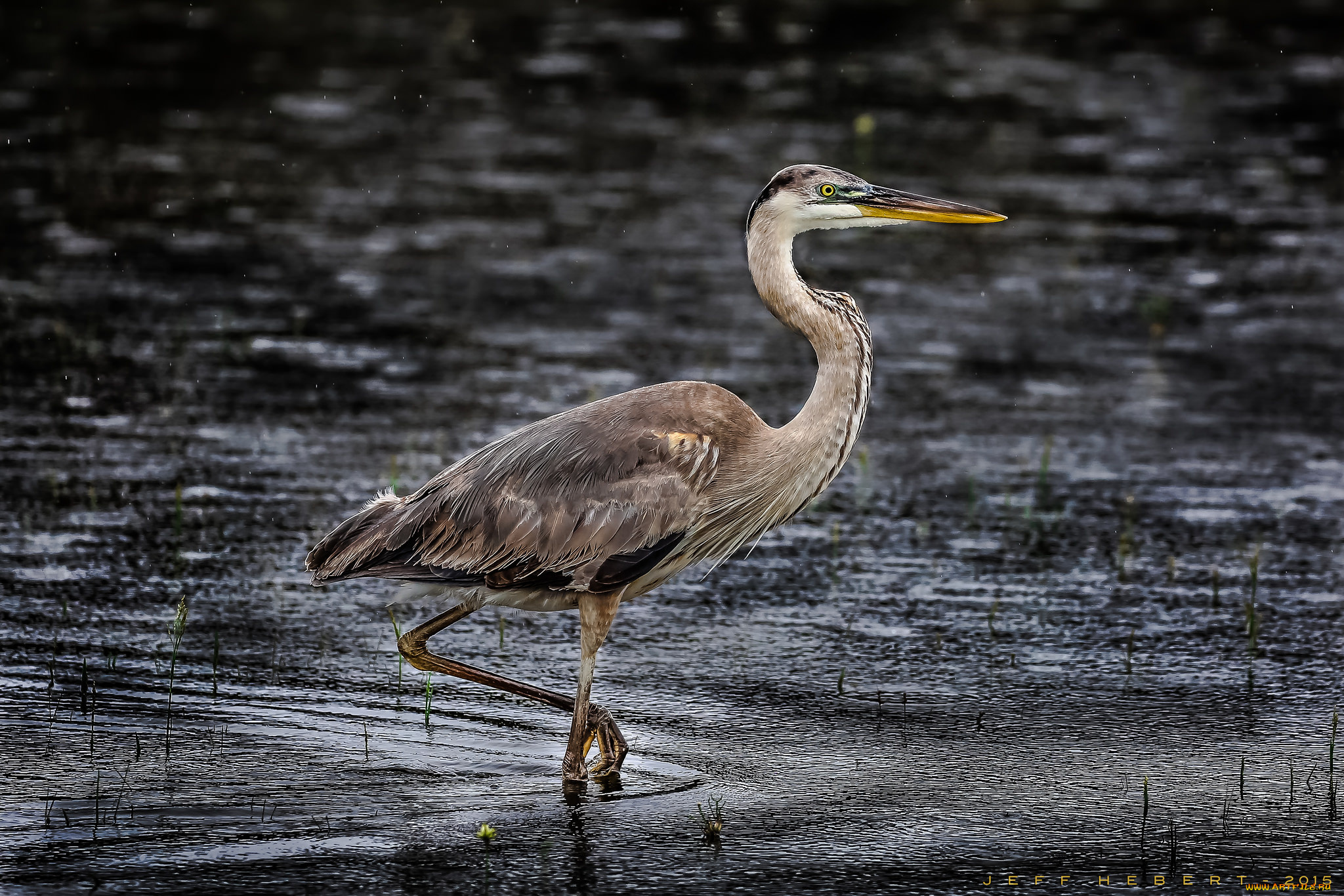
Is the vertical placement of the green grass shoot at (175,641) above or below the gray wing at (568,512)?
below

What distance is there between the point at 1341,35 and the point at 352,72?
12.1 m

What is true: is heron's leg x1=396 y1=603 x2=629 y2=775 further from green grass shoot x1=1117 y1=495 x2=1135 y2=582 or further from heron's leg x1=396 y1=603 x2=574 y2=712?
green grass shoot x1=1117 y1=495 x2=1135 y2=582

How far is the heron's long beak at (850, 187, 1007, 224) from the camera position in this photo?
7.20 m

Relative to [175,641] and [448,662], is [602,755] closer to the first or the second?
[448,662]

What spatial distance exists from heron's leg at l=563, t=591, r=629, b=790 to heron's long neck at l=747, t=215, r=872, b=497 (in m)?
0.88

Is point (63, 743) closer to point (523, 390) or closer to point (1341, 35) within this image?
point (523, 390)

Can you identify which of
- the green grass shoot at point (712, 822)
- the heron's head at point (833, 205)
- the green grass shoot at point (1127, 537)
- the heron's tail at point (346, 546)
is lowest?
the green grass shoot at point (712, 822)

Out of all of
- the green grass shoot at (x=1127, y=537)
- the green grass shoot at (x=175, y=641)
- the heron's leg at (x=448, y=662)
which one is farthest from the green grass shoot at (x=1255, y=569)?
the green grass shoot at (x=175, y=641)

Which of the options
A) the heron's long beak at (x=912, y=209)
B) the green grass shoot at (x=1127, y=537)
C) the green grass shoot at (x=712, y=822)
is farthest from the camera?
the green grass shoot at (x=1127, y=537)

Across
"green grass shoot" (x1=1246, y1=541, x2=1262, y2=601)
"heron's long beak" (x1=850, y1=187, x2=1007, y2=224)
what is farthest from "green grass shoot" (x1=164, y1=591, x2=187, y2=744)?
"green grass shoot" (x1=1246, y1=541, x2=1262, y2=601)

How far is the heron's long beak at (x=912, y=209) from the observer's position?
720 centimetres

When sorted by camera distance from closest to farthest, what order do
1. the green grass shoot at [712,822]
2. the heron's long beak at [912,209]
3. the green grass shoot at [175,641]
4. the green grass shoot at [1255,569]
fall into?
the green grass shoot at [712,822] → the green grass shoot at [175,641] → the heron's long beak at [912,209] → the green grass shoot at [1255,569]

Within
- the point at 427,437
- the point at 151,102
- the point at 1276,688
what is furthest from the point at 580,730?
the point at 151,102

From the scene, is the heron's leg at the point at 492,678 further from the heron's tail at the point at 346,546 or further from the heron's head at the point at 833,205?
the heron's head at the point at 833,205
